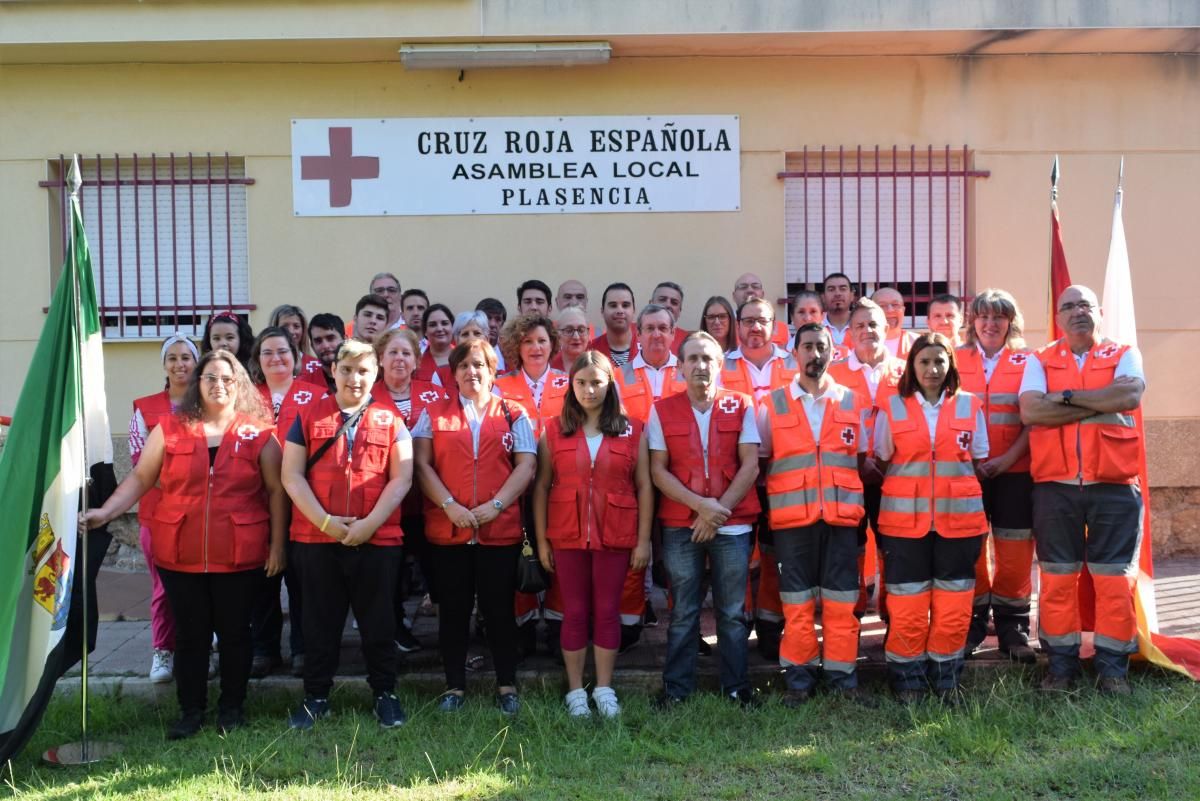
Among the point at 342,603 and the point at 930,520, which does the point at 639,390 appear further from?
the point at 342,603

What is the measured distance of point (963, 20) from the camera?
7.54 meters

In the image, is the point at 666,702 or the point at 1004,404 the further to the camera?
the point at 1004,404

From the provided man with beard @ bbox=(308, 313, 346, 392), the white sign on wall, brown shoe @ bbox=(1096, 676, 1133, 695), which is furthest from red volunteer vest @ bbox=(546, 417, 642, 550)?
the white sign on wall

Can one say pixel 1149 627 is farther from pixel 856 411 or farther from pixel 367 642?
pixel 367 642

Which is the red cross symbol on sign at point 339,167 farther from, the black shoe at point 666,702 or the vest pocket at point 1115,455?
the vest pocket at point 1115,455

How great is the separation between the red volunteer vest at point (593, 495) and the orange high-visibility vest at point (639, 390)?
687 millimetres

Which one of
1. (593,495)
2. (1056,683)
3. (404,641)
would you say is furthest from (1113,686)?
(404,641)

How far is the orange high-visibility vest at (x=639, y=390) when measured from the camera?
19.5ft

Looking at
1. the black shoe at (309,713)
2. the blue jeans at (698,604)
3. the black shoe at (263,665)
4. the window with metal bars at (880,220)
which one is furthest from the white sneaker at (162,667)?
the window with metal bars at (880,220)

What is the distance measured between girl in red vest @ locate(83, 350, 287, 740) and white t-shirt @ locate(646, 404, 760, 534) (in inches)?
72.0

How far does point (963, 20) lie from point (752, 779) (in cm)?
558

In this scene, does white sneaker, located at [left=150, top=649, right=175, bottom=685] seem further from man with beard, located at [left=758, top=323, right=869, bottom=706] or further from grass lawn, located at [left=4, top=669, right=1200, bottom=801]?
man with beard, located at [left=758, top=323, right=869, bottom=706]

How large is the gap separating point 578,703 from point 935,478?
6.67 ft

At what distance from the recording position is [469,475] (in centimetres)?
520
